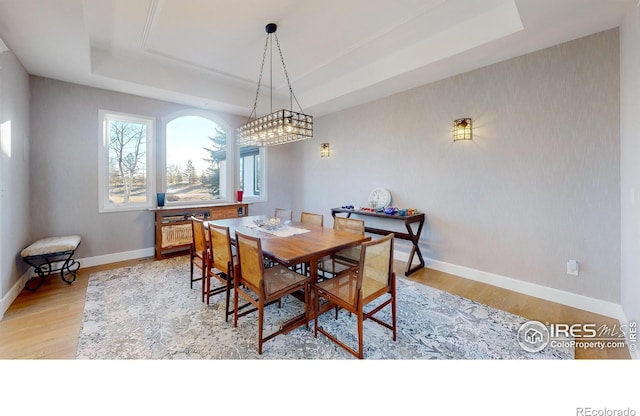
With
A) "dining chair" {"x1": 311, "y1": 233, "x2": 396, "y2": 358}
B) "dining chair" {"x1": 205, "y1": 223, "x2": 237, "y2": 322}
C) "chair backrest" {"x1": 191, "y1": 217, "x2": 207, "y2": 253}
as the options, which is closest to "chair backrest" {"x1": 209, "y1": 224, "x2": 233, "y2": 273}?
"dining chair" {"x1": 205, "y1": 223, "x2": 237, "y2": 322}

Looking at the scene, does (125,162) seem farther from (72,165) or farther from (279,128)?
(279,128)

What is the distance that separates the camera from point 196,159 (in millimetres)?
4836

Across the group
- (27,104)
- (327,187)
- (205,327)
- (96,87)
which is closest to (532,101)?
(327,187)

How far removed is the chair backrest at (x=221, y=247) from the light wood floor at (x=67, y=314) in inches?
46.2

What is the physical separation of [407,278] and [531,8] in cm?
293

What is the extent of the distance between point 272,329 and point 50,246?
2.95 meters

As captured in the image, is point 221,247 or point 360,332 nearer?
point 360,332

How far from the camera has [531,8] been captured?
2.11m

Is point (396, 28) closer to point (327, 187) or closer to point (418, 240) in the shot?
point (418, 240)

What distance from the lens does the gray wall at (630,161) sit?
5.98 feet

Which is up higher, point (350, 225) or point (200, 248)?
point (350, 225)

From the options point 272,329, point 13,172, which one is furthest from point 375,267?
point 13,172

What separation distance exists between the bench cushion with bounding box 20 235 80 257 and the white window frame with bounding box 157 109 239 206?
4.61ft
